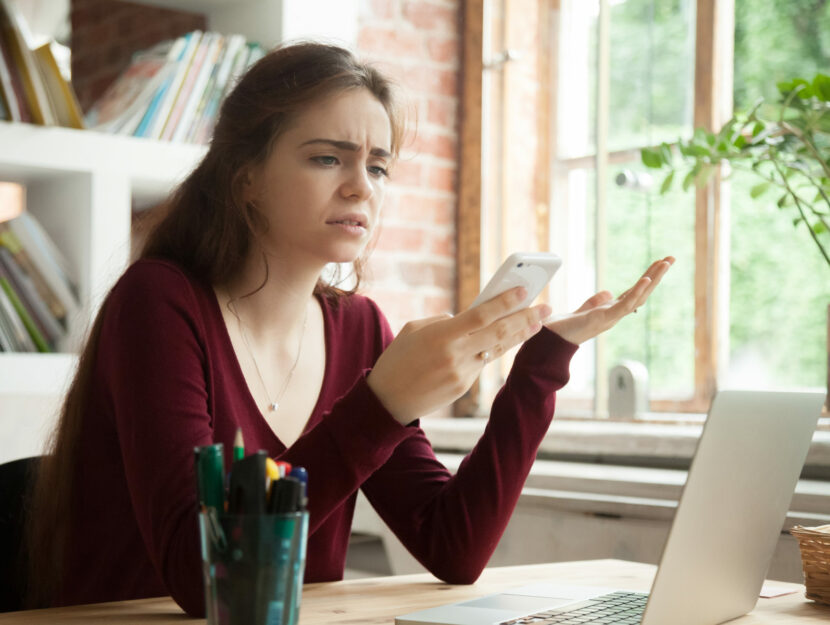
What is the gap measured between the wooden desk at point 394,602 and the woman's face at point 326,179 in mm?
420

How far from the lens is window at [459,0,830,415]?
224 cm

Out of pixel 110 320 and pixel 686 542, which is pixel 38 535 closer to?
pixel 110 320

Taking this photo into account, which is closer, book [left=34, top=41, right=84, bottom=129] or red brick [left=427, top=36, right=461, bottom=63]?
book [left=34, top=41, right=84, bottom=129]

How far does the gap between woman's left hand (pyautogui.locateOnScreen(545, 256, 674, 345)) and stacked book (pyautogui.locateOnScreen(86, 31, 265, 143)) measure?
1.15 m

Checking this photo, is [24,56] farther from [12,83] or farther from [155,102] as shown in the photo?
[155,102]

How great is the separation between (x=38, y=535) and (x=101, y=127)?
3.64 ft

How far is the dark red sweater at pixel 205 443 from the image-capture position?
1030 mm

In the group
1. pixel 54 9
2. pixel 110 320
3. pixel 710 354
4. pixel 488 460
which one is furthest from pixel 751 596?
pixel 54 9

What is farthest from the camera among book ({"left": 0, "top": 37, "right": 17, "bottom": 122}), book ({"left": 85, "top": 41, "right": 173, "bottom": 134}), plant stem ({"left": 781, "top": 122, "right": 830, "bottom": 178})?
book ({"left": 85, "top": 41, "right": 173, "bottom": 134})

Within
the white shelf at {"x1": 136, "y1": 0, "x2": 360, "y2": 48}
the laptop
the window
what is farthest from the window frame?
the laptop

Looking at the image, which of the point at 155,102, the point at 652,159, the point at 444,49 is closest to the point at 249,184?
the point at 652,159

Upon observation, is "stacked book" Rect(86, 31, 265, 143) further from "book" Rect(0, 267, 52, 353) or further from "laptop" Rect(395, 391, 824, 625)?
"laptop" Rect(395, 391, 824, 625)

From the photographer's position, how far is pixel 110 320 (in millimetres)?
1217

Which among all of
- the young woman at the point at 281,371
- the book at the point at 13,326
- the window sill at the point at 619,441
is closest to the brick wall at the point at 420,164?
the window sill at the point at 619,441
